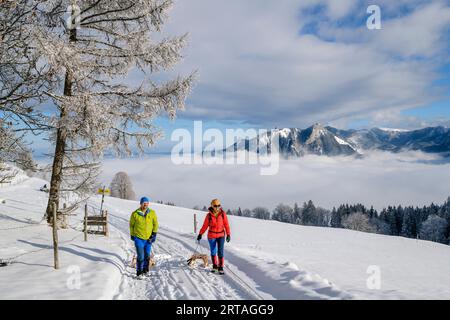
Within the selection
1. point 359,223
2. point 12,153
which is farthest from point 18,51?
point 359,223

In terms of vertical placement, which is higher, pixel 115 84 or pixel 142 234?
pixel 115 84

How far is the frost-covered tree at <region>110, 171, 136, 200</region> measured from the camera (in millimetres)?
80812

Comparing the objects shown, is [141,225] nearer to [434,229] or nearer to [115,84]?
[115,84]

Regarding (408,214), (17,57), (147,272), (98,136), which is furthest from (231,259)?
(408,214)

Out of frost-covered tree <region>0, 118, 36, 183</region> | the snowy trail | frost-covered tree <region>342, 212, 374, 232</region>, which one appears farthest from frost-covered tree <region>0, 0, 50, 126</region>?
frost-covered tree <region>342, 212, 374, 232</region>

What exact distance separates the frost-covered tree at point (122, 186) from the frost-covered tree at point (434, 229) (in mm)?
88125

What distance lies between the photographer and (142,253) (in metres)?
8.64

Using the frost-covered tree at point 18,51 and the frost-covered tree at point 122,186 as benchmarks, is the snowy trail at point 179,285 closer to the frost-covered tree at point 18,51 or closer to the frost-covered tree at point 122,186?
the frost-covered tree at point 18,51

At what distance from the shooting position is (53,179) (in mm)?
12766

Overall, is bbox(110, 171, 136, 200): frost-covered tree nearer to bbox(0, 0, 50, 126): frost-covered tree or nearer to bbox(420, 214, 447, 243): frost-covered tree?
bbox(0, 0, 50, 126): frost-covered tree

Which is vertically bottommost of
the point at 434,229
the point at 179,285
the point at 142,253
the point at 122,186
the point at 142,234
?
the point at 434,229

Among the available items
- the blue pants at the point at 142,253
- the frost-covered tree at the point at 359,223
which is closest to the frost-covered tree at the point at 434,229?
the frost-covered tree at the point at 359,223

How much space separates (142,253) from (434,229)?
112m
